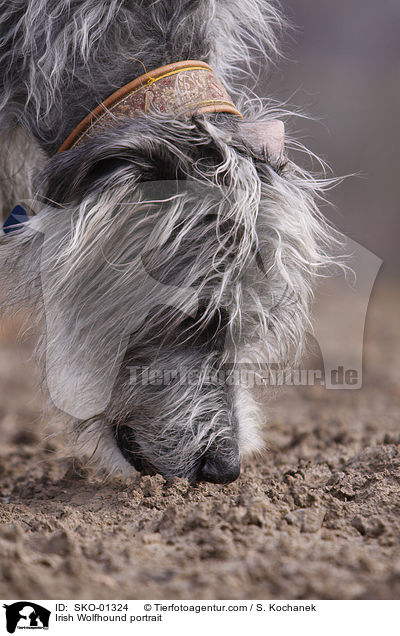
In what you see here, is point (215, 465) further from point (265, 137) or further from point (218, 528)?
point (265, 137)

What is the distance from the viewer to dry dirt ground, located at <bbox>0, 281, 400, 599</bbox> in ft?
5.12

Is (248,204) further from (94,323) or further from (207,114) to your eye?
(94,323)

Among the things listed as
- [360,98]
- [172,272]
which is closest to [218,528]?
[172,272]

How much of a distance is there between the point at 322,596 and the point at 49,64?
2.19 m

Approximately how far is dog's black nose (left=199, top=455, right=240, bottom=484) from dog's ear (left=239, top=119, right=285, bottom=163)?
44.7 inches

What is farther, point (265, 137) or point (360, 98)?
point (360, 98)

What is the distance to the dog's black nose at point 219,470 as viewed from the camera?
2359 mm

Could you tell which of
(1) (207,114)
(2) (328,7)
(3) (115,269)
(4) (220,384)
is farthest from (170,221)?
(2) (328,7)

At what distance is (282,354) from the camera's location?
9.04 ft

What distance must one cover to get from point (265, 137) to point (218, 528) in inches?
57.3
